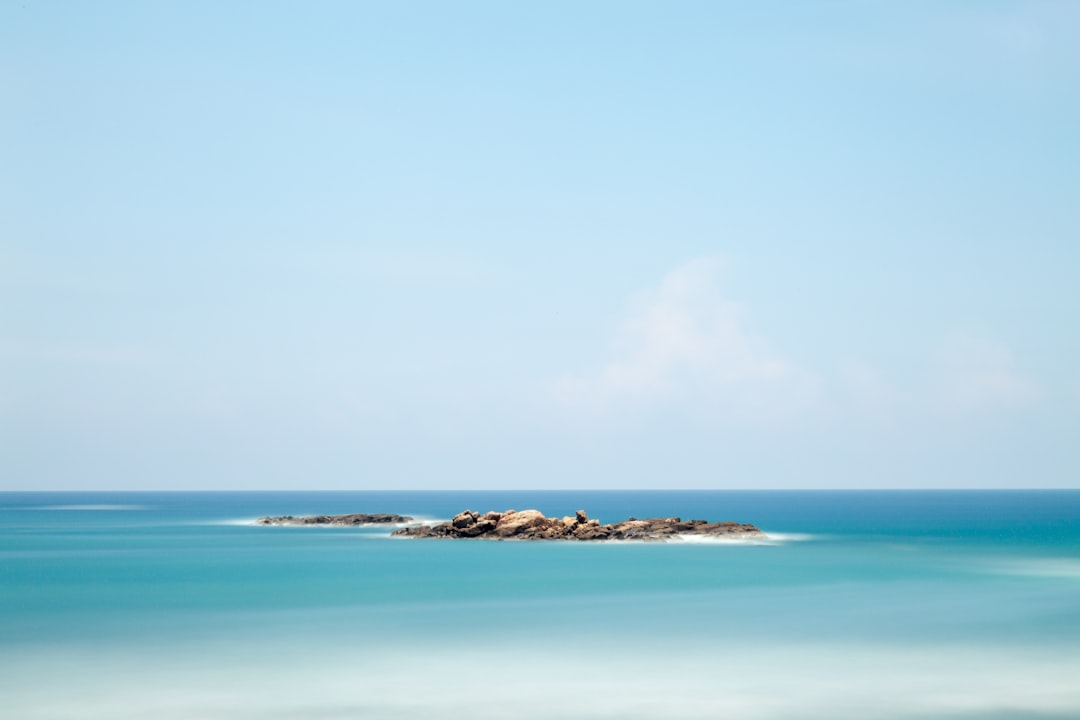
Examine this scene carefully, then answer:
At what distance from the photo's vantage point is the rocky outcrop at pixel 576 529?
237 feet

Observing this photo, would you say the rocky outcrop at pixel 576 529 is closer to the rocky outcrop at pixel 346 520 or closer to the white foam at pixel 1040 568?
the white foam at pixel 1040 568

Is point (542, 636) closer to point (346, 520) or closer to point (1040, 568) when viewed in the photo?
point (1040, 568)

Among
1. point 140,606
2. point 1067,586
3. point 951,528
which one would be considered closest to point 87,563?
point 140,606

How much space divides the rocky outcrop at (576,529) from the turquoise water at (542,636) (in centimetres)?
1235

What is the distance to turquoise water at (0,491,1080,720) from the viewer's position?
22.8 metres

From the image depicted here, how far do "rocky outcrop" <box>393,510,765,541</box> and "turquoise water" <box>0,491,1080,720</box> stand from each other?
486 inches

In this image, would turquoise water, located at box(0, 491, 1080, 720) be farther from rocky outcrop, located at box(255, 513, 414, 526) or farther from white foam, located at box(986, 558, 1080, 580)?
rocky outcrop, located at box(255, 513, 414, 526)

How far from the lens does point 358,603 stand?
1518 inches

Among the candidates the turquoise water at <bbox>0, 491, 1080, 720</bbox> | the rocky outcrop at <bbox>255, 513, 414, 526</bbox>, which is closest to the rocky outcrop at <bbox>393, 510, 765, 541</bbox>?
the turquoise water at <bbox>0, 491, 1080, 720</bbox>

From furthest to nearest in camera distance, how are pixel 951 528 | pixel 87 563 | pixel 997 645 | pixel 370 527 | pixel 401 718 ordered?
pixel 951 528 < pixel 370 527 < pixel 87 563 < pixel 997 645 < pixel 401 718

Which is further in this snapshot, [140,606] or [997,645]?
[140,606]

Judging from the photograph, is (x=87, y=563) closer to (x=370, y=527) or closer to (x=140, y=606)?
(x=140, y=606)

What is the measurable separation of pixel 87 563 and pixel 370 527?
1505 inches

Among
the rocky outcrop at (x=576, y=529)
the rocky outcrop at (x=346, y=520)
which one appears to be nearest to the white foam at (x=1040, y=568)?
the rocky outcrop at (x=576, y=529)
